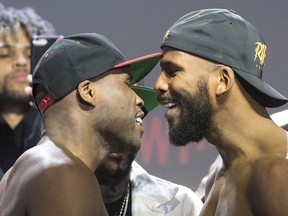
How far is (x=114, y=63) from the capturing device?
2.09 metres

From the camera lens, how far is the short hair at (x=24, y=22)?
306cm

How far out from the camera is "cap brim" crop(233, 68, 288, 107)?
2023mm

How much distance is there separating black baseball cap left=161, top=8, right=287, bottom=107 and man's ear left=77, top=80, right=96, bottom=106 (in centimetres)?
24

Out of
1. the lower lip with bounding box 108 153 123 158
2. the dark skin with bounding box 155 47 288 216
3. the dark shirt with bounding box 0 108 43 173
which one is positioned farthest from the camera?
the dark shirt with bounding box 0 108 43 173

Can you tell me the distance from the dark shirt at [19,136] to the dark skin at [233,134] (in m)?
0.93

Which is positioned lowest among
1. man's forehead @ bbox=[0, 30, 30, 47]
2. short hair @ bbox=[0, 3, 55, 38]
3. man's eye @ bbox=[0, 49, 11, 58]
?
man's eye @ bbox=[0, 49, 11, 58]

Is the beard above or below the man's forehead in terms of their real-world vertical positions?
above

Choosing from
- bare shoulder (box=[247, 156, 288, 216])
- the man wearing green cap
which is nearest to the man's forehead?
the man wearing green cap

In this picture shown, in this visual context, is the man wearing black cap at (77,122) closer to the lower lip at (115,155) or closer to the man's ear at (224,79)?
the man's ear at (224,79)

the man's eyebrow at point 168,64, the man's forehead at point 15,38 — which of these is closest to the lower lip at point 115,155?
the man's eyebrow at point 168,64

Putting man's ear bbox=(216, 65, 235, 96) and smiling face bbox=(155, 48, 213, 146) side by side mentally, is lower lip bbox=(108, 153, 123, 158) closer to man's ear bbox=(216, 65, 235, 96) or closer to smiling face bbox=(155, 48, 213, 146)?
smiling face bbox=(155, 48, 213, 146)

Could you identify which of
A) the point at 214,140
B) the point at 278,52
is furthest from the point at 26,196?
the point at 278,52

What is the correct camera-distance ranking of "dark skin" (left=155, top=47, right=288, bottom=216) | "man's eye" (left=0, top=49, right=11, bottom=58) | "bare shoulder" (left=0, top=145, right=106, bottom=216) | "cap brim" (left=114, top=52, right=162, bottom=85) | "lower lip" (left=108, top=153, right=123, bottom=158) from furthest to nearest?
"man's eye" (left=0, top=49, right=11, bottom=58) → "lower lip" (left=108, top=153, right=123, bottom=158) → "cap brim" (left=114, top=52, right=162, bottom=85) → "dark skin" (left=155, top=47, right=288, bottom=216) → "bare shoulder" (left=0, top=145, right=106, bottom=216)

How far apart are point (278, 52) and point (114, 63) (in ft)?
5.05
